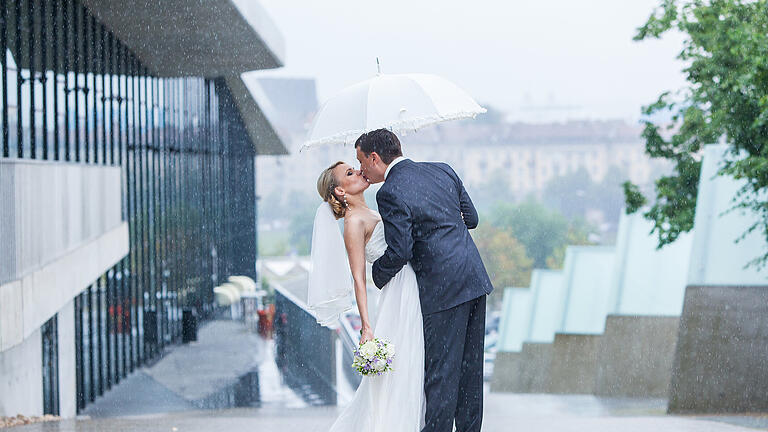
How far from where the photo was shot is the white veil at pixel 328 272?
519 cm

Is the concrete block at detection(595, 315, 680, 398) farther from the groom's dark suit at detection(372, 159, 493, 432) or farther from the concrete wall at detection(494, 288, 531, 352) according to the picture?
the groom's dark suit at detection(372, 159, 493, 432)

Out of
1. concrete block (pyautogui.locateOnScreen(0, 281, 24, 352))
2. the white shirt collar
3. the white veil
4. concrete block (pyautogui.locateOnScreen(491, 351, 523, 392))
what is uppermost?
the white shirt collar

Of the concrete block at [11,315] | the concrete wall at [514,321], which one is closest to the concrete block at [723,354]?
the concrete block at [11,315]

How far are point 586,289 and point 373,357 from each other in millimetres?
25726

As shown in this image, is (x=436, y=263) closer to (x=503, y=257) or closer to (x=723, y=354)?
(x=723, y=354)

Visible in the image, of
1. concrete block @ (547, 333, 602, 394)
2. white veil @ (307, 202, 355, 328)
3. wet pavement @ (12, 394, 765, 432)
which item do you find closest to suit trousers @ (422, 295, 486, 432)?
white veil @ (307, 202, 355, 328)

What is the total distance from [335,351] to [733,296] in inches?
620

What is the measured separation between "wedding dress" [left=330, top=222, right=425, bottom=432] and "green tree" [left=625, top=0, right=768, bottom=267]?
7006 mm

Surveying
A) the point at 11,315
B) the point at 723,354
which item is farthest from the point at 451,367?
the point at 723,354

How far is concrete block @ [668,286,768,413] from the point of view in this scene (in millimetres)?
10047

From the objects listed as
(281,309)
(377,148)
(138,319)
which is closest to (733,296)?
(377,148)

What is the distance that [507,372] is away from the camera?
31.6 meters

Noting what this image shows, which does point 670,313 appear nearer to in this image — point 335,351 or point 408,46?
point 335,351

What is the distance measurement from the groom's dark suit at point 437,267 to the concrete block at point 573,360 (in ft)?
69.0
